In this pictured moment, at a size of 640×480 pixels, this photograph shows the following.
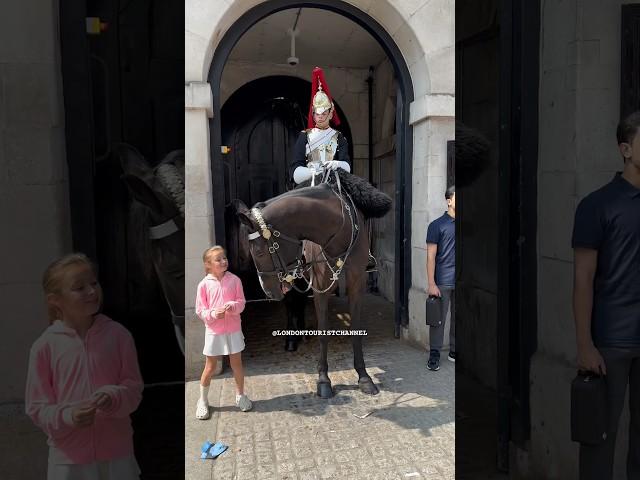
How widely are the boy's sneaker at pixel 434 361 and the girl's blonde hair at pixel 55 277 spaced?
1287 mm

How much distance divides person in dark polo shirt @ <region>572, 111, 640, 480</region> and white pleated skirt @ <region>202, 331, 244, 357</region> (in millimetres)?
1080

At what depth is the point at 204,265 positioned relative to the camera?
1.45 m

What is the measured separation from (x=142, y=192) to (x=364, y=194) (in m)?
0.74

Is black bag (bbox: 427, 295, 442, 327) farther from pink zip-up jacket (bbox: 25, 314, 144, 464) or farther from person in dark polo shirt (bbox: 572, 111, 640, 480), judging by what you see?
pink zip-up jacket (bbox: 25, 314, 144, 464)

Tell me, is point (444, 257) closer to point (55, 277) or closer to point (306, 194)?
point (306, 194)

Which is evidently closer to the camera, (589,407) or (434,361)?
(589,407)

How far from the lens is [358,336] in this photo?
1706mm

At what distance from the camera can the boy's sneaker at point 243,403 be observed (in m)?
1.62

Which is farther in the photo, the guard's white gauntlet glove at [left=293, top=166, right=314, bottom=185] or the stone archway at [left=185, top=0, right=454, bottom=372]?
the guard's white gauntlet glove at [left=293, top=166, right=314, bottom=185]

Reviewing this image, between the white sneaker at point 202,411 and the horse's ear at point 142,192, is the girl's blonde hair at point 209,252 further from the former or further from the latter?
the white sneaker at point 202,411

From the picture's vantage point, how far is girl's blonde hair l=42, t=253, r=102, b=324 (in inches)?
46.8

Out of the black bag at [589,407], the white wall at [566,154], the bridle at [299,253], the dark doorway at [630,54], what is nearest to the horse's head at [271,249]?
the bridle at [299,253]

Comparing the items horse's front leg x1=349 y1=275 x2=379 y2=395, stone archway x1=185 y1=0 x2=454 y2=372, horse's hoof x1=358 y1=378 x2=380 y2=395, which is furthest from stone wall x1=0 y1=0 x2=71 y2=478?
horse's hoof x1=358 y1=378 x2=380 y2=395

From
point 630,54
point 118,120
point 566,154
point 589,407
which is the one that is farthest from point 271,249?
point 630,54
